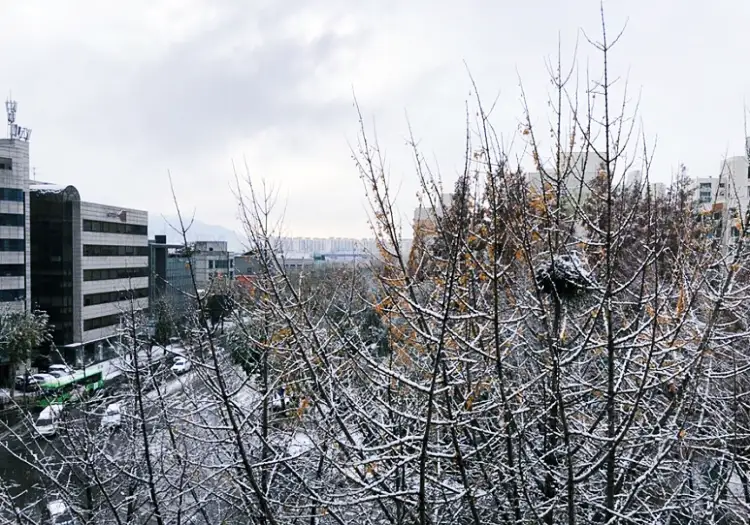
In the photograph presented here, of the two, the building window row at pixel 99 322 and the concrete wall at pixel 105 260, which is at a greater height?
the concrete wall at pixel 105 260

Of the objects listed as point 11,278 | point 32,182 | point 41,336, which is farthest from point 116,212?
point 41,336

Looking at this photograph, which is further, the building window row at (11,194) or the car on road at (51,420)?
the building window row at (11,194)

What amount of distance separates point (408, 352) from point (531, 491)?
166cm

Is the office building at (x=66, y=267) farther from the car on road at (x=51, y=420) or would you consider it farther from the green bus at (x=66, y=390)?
the green bus at (x=66, y=390)

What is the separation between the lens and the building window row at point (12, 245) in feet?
76.9

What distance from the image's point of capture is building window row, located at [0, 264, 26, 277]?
23547 millimetres

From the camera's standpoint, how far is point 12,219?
23781 mm

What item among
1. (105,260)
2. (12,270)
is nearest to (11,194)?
(12,270)

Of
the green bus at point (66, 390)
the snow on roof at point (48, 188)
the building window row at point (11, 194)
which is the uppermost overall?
the snow on roof at point (48, 188)

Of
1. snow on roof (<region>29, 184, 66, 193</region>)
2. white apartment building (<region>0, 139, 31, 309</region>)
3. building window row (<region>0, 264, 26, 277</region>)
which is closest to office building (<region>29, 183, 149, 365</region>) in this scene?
snow on roof (<region>29, 184, 66, 193</region>)

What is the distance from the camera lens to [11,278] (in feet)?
78.0

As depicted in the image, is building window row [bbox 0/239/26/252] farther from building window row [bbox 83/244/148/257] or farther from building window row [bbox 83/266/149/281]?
building window row [bbox 83/266/149/281]

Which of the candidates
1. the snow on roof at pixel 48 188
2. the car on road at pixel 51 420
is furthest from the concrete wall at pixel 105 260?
the car on road at pixel 51 420

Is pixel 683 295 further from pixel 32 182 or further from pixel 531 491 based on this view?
pixel 32 182
